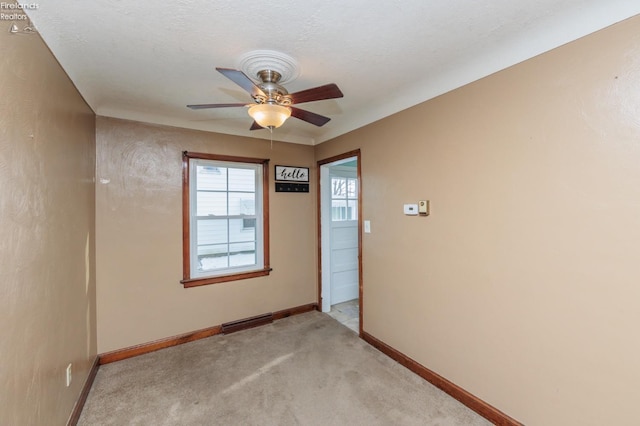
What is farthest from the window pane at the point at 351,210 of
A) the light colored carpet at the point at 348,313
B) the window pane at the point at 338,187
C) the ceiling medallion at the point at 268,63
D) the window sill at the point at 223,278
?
the ceiling medallion at the point at 268,63

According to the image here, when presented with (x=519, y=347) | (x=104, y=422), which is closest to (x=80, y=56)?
(x=104, y=422)

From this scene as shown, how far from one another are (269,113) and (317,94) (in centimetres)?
32

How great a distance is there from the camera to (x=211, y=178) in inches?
127

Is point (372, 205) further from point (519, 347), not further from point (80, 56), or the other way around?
point (80, 56)

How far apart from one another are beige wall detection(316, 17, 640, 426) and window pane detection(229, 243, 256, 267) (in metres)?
1.85

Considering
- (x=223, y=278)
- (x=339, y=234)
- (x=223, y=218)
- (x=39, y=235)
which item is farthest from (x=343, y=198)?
(x=39, y=235)

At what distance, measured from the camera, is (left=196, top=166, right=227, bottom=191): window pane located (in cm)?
315

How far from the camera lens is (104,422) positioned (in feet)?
6.27

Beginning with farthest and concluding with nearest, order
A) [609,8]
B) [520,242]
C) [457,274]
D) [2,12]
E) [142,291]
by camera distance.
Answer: [142,291] → [457,274] → [520,242] → [609,8] → [2,12]

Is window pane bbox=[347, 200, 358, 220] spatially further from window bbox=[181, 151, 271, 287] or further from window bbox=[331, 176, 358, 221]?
window bbox=[181, 151, 271, 287]

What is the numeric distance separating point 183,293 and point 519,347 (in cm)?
301

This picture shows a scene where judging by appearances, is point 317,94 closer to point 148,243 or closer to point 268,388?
point 268,388

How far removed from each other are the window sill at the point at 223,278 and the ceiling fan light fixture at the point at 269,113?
208 cm

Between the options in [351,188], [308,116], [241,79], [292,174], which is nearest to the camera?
[241,79]
